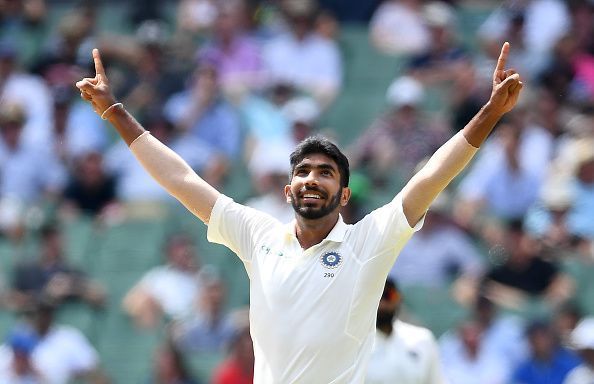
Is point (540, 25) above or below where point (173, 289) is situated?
above

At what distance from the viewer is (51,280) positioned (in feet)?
44.8

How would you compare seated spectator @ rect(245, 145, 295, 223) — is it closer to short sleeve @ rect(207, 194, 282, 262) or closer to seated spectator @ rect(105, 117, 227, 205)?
seated spectator @ rect(105, 117, 227, 205)

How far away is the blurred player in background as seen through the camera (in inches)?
257

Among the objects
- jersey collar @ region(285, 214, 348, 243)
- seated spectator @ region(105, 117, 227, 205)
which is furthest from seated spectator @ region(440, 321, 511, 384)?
jersey collar @ region(285, 214, 348, 243)

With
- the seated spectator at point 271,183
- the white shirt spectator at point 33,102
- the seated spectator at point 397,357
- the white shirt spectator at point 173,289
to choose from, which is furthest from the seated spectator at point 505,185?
the seated spectator at point 397,357

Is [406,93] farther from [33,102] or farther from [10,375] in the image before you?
[10,375]

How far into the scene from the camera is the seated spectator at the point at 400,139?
553 inches

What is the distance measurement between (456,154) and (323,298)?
2.73ft

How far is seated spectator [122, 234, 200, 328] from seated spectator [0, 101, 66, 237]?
198 centimetres

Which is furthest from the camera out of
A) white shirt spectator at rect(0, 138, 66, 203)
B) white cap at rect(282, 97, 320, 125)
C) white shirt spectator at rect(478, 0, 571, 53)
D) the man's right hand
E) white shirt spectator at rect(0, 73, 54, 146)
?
white shirt spectator at rect(0, 73, 54, 146)

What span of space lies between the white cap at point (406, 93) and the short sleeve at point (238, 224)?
25.0 feet

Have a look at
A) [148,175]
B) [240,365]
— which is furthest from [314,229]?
[148,175]

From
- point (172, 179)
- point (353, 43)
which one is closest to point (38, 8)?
point (353, 43)

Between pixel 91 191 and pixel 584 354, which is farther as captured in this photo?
pixel 91 191
